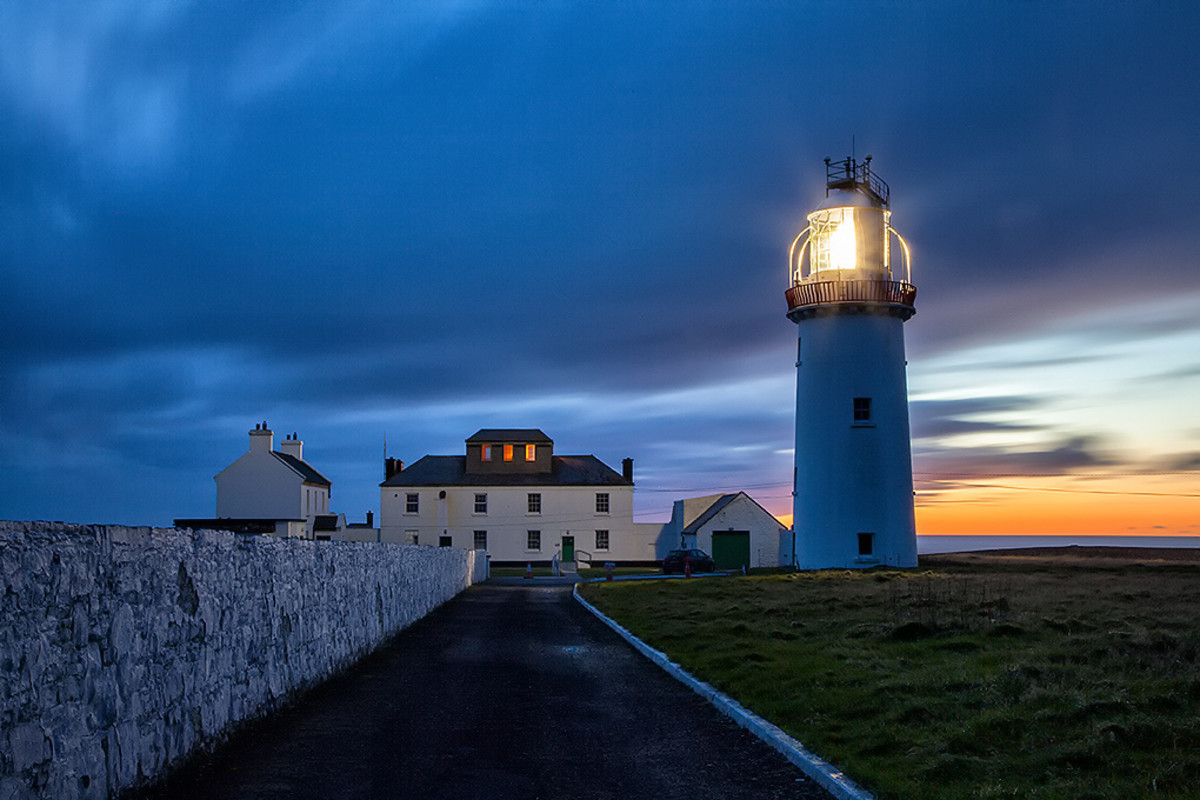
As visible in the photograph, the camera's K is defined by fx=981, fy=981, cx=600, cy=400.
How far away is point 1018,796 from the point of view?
21.9ft

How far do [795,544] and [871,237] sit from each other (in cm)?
1296

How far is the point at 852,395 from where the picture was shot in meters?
38.4

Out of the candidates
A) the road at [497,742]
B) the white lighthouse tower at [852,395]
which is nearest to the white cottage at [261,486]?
the white lighthouse tower at [852,395]

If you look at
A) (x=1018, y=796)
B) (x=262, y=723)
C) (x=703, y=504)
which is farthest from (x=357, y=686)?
(x=703, y=504)

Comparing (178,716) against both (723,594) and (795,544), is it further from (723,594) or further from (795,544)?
(795,544)

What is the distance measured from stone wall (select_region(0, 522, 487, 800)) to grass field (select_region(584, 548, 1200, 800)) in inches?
205

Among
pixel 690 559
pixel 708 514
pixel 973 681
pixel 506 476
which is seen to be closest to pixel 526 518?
pixel 506 476

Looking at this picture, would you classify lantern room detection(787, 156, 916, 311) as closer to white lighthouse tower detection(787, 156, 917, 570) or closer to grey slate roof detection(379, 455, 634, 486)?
white lighthouse tower detection(787, 156, 917, 570)

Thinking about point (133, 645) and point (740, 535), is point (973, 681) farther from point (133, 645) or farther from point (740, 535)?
point (740, 535)

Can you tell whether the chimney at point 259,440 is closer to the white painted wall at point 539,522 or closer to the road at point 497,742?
the white painted wall at point 539,522

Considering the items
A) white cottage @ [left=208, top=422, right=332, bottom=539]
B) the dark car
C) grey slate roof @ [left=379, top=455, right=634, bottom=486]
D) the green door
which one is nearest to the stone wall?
the dark car

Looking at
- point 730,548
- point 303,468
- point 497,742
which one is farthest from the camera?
point 303,468

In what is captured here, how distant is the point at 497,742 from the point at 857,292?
32016mm

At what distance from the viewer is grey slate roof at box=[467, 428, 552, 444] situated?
65.0m
